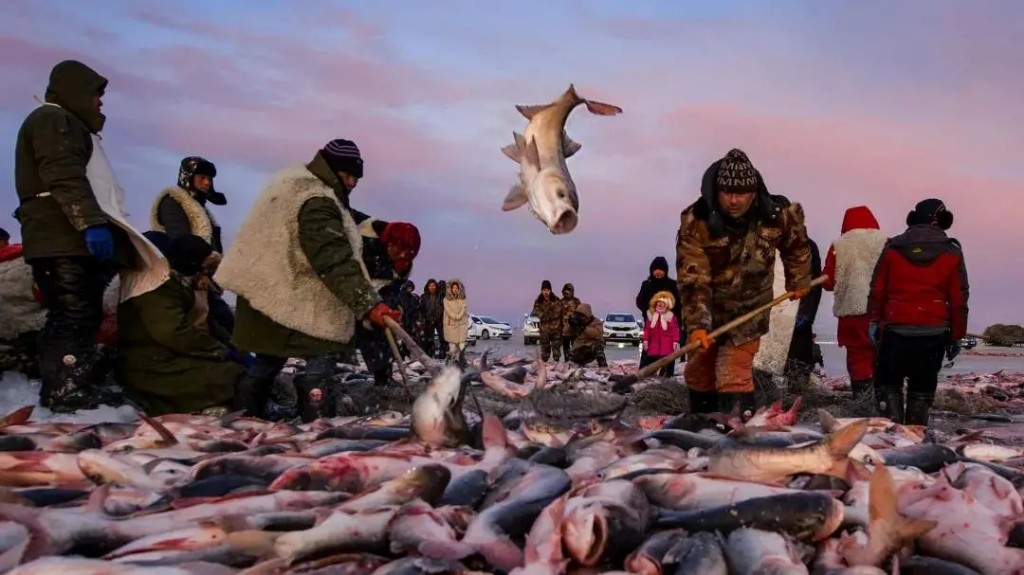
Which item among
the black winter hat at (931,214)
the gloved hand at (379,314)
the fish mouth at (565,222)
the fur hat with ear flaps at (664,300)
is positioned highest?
the black winter hat at (931,214)

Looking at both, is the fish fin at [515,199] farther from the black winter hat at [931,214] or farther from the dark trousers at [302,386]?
the black winter hat at [931,214]

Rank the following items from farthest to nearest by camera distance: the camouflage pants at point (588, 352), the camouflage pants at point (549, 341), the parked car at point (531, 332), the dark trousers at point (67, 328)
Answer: the parked car at point (531, 332) → the camouflage pants at point (549, 341) → the camouflage pants at point (588, 352) → the dark trousers at point (67, 328)

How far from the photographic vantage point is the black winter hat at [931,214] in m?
6.95

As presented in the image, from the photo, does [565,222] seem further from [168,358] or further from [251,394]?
[168,358]

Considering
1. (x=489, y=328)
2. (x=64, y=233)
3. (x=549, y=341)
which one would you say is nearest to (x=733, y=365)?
(x=64, y=233)

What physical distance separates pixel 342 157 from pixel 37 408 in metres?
2.64

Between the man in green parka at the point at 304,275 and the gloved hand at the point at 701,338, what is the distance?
1945 millimetres

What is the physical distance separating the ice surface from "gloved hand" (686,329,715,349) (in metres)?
3.71

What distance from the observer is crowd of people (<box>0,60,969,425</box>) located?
5.61m

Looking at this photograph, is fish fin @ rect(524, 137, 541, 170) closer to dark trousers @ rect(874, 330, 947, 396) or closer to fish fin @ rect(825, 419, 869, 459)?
fish fin @ rect(825, 419, 869, 459)

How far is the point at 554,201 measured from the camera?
13.9 feet

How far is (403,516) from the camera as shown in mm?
2492

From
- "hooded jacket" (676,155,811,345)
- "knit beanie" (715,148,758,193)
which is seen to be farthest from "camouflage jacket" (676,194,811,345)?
"knit beanie" (715,148,758,193)

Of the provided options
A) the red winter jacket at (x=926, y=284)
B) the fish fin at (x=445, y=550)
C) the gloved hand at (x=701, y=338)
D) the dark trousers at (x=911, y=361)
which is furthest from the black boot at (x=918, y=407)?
the fish fin at (x=445, y=550)
